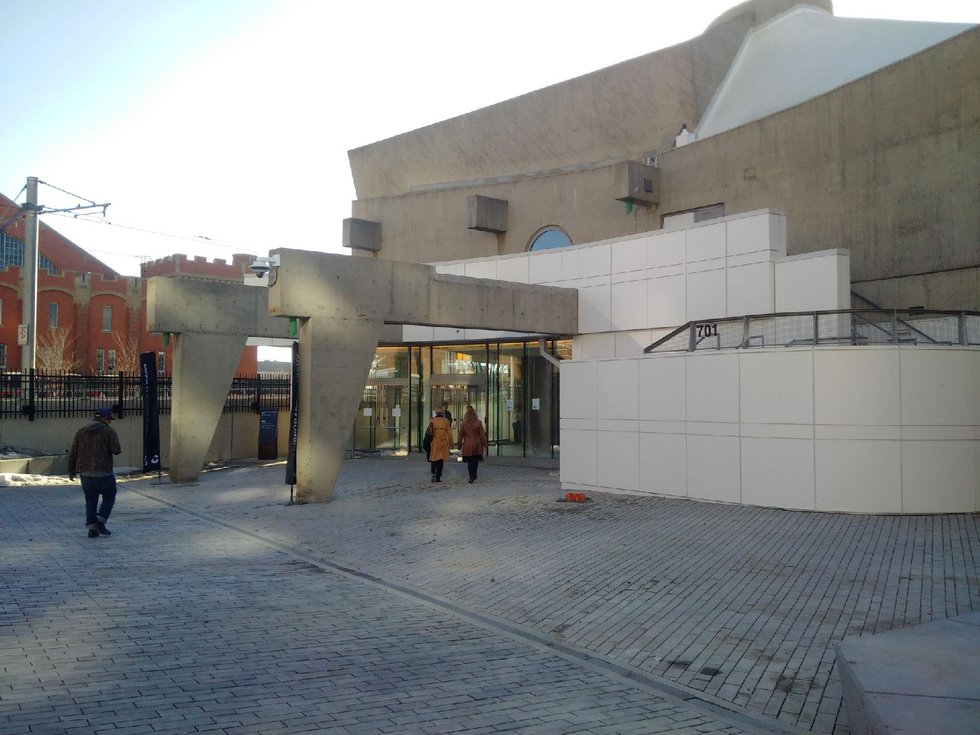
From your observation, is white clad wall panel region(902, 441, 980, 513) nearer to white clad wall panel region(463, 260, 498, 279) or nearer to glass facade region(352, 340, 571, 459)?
glass facade region(352, 340, 571, 459)

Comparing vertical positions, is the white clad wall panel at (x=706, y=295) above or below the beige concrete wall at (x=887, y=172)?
below

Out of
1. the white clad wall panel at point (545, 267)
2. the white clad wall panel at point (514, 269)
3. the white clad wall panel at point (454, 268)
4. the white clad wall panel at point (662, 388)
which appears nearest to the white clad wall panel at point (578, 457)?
the white clad wall panel at point (662, 388)

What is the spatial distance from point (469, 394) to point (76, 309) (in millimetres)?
39638

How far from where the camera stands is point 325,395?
16359 mm

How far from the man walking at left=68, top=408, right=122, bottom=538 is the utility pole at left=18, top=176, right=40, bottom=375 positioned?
12.5 meters

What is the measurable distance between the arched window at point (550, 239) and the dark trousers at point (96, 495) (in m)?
18.2

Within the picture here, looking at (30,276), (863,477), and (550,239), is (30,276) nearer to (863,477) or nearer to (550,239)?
(550,239)

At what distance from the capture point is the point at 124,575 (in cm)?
952

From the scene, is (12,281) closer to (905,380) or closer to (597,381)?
(597,381)

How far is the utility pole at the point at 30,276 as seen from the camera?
2316cm

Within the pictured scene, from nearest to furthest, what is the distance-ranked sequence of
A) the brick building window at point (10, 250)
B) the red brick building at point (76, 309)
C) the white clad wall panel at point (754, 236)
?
the white clad wall panel at point (754, 236)
the red brick building at point (76, 309)
the brick building window at point (10, 250)

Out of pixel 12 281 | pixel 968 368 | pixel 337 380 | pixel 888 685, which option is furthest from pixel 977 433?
pixel 12 281

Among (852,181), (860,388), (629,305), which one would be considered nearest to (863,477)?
(860,388)

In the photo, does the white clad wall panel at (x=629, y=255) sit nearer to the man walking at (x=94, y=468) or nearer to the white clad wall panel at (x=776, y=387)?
the white clad wall panel at (x=776, y=387)
